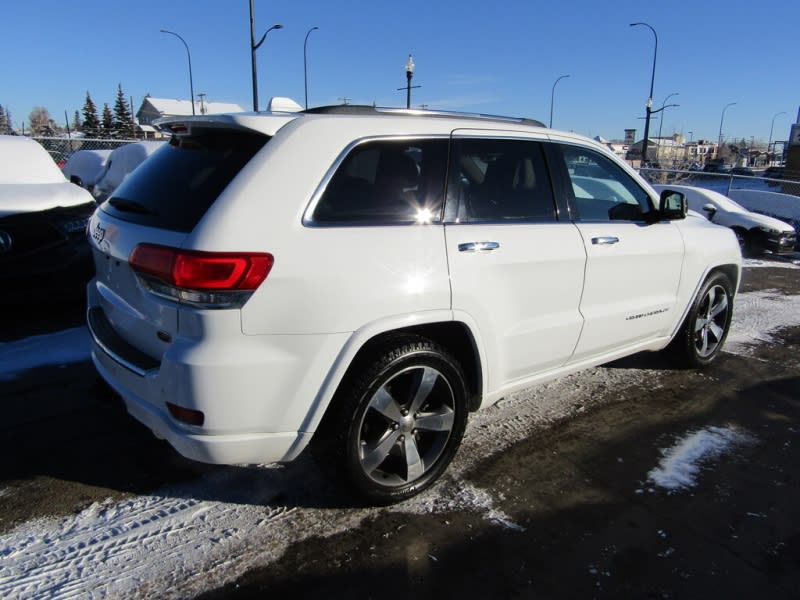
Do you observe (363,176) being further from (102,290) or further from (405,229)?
(102,290)

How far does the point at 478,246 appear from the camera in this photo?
2.87 m

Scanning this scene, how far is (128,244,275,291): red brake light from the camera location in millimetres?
2205

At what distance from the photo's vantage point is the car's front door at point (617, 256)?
3525 millimetres

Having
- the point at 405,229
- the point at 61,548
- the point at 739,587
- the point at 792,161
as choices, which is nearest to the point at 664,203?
the point at 405,229

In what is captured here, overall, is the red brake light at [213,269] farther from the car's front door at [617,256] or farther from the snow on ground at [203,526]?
the car's front door at [617,256]

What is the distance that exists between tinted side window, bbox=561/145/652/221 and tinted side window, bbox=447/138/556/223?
0.28 m

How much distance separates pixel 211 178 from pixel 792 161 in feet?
178

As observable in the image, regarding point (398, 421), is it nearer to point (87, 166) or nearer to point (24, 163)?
point (24, 163)

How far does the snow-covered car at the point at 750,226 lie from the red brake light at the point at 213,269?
1074 centimetres

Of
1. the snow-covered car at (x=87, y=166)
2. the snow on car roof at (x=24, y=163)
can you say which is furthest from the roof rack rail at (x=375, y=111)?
the snow-covered car at (x=87, y=166)

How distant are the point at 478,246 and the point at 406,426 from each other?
3.09 ft

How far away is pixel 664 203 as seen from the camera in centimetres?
393

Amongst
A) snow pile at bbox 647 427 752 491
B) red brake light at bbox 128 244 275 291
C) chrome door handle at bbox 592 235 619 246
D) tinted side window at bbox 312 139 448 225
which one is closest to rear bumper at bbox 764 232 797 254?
snow pile at bbox 647 427 752 491

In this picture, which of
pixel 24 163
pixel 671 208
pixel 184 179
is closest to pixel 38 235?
pixel 24 163
